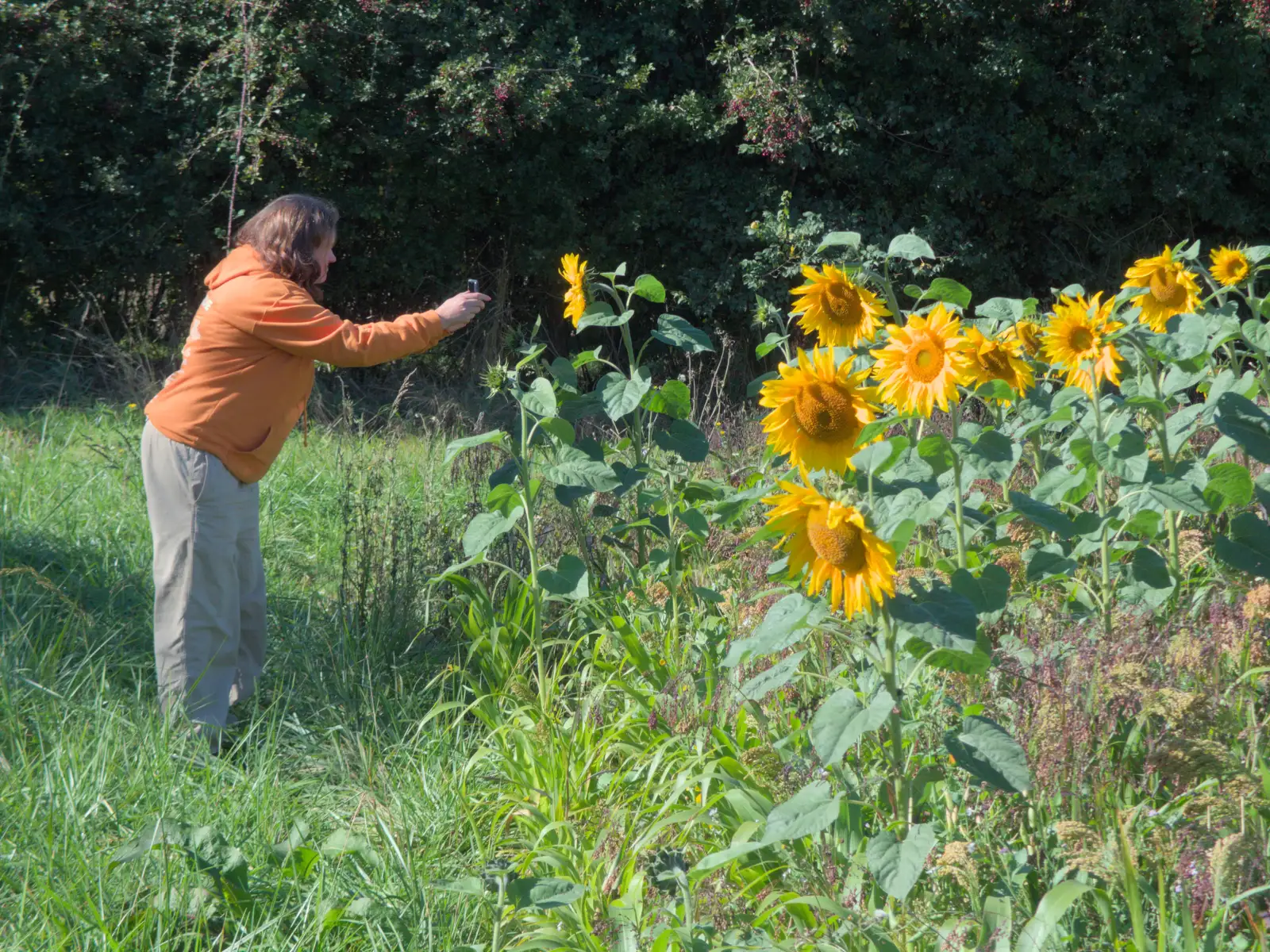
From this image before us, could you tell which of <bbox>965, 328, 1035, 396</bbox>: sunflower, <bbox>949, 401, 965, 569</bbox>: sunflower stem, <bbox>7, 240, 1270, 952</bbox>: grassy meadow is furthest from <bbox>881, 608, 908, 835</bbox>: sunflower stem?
<bbox>965, 328, 1035, 396</bbox>: sunflower

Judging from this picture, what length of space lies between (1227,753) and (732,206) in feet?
25.2

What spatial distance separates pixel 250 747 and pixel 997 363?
6.92 ft

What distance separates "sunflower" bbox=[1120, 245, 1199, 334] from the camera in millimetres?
3523

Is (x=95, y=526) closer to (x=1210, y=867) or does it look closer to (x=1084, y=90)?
(x=1210, y=867)

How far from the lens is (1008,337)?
303cm

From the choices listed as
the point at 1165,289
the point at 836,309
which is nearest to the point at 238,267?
the point at 836,309

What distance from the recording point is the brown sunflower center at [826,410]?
2090 millimetres

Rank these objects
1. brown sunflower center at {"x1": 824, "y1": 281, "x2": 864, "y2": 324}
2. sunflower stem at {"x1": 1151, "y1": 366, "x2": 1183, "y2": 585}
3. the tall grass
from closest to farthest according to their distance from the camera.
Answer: the tall grass → sunflower stem at {"x1": 1151, "y1": 366, "x2": 1183, "y2": 585} → brown sunflower center at {"x1": 824, "y1": 281, "x2": 864, "y2": 324}

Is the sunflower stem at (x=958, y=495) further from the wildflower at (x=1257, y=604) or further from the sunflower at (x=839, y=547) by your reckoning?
the wildflower at (x=1257, y=604)

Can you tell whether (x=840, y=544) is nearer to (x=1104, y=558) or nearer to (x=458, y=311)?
(x=1104, y=558)

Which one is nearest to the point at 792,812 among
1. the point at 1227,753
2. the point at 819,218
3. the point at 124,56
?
the point at 1227,753

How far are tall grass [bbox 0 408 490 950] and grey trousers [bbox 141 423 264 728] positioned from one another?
0.49ft

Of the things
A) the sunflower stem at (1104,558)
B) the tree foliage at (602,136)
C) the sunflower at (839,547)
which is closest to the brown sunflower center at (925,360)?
the sunflower at (839,547)

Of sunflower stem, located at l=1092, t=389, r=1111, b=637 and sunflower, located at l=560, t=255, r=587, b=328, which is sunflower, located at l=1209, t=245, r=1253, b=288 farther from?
sunflower, located at l=560, t=255, r=587, b=328
